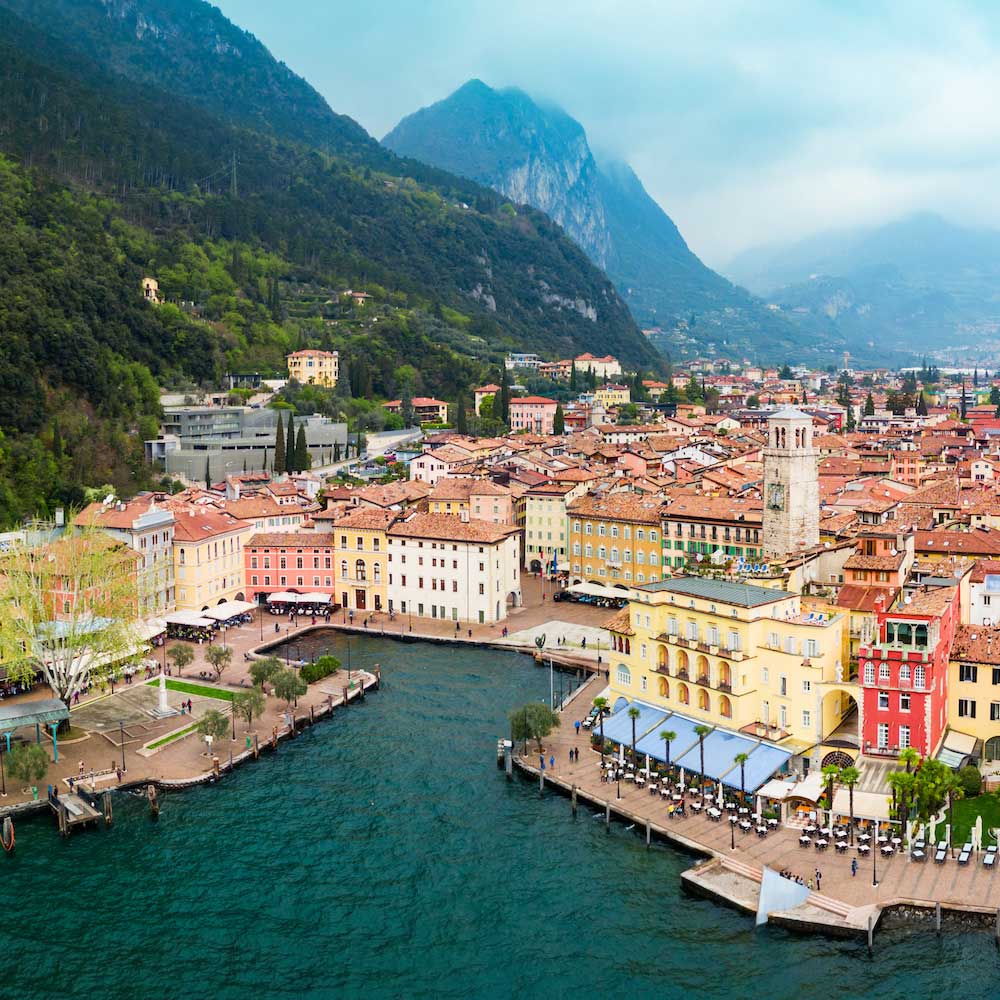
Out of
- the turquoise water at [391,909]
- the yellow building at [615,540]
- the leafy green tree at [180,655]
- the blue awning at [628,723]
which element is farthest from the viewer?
the yellow building at [615,540]

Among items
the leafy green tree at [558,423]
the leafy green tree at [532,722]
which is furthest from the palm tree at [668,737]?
the leafy green tree at [558,423]

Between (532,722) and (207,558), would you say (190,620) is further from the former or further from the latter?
(532,722)

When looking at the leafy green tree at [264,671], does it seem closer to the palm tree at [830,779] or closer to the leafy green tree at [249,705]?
the leafy green tree at [249,705]

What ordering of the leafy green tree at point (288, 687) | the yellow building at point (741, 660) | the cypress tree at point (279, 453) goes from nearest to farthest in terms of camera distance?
1. the yellow building at point (741, 660)
2. the leafy green tree at point (288, 687)
3. the cypress tree at point (279, 453)

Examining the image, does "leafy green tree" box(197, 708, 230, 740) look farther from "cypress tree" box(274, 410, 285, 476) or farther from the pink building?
the pink building

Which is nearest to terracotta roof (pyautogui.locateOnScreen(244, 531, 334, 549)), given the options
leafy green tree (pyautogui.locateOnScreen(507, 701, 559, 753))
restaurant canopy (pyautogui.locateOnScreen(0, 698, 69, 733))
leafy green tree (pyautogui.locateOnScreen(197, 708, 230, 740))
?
restaurant canopy (pyautogui.locateOnScreen(0, 698, 69, 733))

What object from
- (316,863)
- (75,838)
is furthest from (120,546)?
(316,863)

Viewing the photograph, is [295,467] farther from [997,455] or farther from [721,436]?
[997,455]

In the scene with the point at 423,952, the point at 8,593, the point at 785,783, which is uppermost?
the point at 8,593
